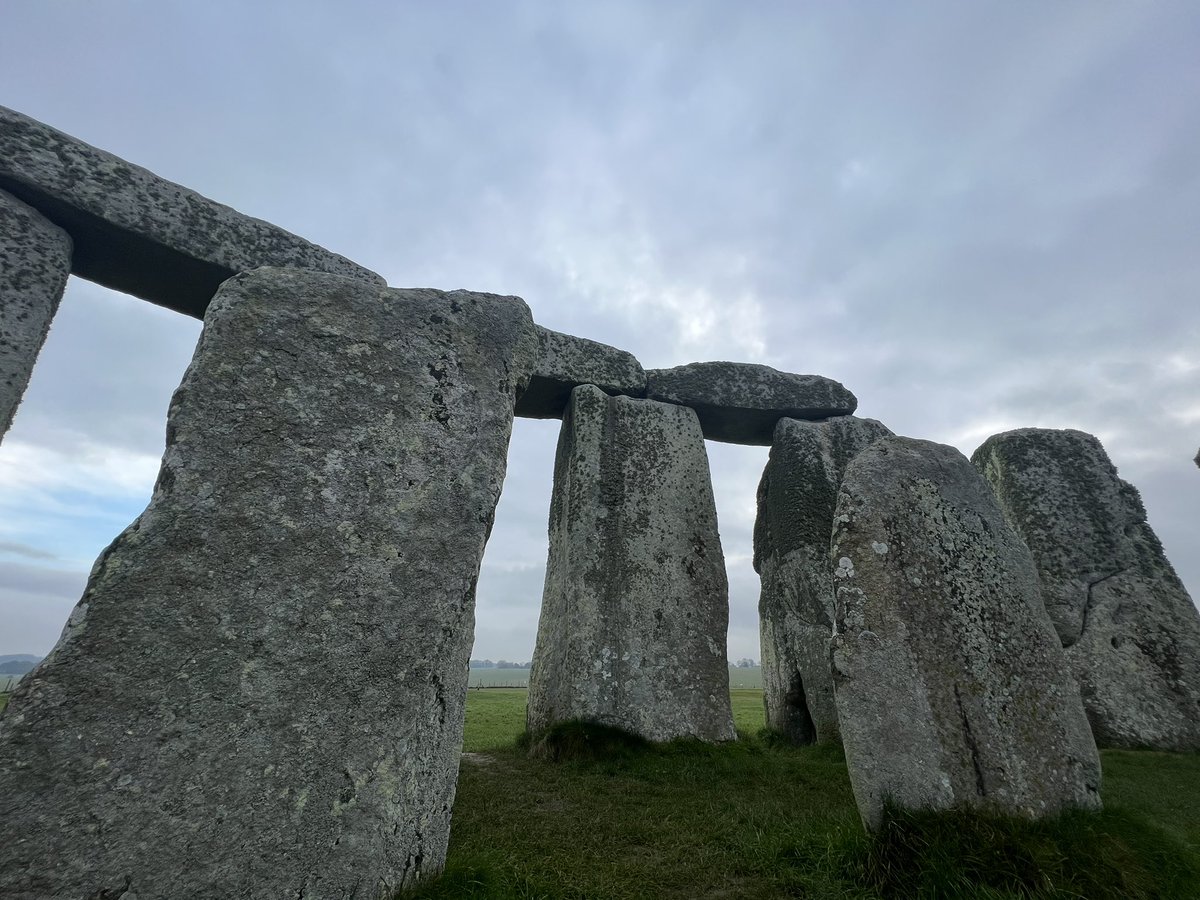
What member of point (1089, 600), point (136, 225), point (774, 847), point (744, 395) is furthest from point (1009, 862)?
point (136, 225)

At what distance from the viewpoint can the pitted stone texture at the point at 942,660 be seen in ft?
10.6

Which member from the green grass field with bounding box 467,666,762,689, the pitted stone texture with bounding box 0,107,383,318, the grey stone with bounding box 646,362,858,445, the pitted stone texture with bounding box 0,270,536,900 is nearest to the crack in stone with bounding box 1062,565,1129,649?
the grey stone with bounding box 646,362,858,445

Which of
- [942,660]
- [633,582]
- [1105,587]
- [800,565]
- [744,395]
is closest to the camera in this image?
[942,660]

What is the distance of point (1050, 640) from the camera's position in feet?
12.6

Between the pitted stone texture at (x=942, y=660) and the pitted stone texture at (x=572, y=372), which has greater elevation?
the pitted stone texture at (x=572, y=372)

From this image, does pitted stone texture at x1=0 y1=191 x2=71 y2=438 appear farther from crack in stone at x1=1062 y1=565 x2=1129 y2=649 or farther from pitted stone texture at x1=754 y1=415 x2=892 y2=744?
crack in stone at x1=1062 y1=565 x2=1129 y2=649

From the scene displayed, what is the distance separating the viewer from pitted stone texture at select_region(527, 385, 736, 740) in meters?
6.70

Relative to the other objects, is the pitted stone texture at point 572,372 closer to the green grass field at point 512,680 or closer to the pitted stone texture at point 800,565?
the pitted stone texture at point 800,565

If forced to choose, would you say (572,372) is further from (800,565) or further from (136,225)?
(136,225)

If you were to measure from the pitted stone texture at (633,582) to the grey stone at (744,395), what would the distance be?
390 millimetres

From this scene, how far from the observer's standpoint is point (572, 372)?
8.15 m

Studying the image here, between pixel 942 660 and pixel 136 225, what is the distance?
21.9ft

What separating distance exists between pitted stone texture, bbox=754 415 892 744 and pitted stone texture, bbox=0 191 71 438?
7.46 metres

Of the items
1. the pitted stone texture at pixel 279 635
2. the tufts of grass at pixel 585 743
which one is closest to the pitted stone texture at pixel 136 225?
the pitted stone texture at pixel 279 635
